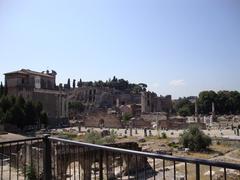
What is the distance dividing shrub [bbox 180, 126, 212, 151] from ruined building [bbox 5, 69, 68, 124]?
42.5m

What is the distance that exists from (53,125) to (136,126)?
18944 mm

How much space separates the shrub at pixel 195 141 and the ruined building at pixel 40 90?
42.5m

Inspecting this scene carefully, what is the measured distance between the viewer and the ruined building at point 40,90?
253ft

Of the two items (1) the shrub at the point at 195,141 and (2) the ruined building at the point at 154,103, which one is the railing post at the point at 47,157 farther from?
(2) the ruined building at the point at 154,103

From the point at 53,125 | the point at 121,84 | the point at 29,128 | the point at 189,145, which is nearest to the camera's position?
the point at 189,145

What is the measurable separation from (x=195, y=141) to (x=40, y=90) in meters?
50.9

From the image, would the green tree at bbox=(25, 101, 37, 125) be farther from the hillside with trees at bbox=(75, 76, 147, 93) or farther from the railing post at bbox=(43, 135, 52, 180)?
the hillside with trees at bbox=(75, 76, 147, 93)

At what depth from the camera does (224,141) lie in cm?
4109

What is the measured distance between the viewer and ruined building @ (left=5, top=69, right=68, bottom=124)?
253 ft

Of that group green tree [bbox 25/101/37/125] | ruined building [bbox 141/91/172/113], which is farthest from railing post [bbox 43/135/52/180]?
ruined building [bbox 141/91/172/113]

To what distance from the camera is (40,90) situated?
78.9 meters

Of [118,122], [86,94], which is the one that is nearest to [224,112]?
[118,122]

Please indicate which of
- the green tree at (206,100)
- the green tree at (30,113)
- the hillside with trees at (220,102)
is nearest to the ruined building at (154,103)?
the hillside with trees at (220,102)

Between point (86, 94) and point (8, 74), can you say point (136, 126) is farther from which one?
point (86, 94)
